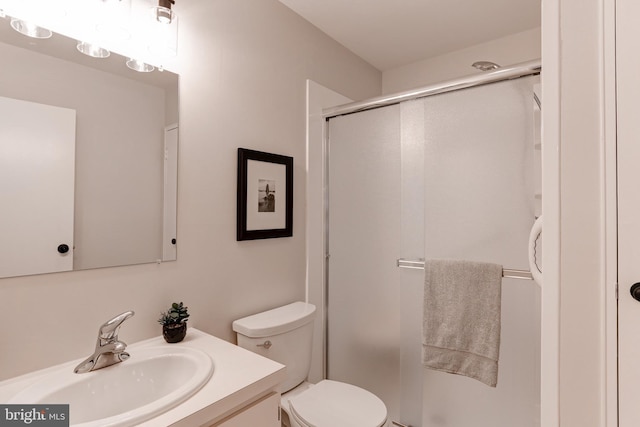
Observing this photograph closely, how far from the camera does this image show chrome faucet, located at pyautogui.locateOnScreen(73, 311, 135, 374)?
99cm

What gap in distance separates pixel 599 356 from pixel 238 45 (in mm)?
1708

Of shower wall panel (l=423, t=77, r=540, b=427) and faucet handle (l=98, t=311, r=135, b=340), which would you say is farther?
shower wall panel (l=423, t=77, r=540, b=427)

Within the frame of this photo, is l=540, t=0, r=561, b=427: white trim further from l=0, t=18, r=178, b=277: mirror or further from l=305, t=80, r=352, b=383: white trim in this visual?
l=305, t=80, r=352, b=383: white trim

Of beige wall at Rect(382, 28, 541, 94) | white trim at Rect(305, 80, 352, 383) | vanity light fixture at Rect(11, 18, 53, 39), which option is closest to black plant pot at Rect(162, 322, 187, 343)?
white trim at Rect(305, 80, 352, 383)

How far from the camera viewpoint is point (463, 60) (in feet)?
7.63

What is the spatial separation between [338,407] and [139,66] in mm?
1585

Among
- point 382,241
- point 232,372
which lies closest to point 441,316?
point 382,241

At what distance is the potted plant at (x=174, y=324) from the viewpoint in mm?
1186

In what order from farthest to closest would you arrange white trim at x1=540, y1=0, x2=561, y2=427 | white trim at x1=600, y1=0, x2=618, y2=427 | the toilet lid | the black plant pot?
the toilet lid, the black plant pot, white trim at x1=600, y1=0, x2=618, y2=427, white trim at x1=540, y1=0, x2=561, y2=427

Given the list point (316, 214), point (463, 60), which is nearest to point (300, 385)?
point (316, 214)

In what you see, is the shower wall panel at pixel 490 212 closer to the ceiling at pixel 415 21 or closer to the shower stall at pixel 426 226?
the shower stall at pixel 426 226

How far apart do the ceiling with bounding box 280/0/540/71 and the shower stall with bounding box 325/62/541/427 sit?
0.53 meters

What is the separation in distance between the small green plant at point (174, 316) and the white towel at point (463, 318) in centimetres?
106

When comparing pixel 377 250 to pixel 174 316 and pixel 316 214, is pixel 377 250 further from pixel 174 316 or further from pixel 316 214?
pixel 174 316
